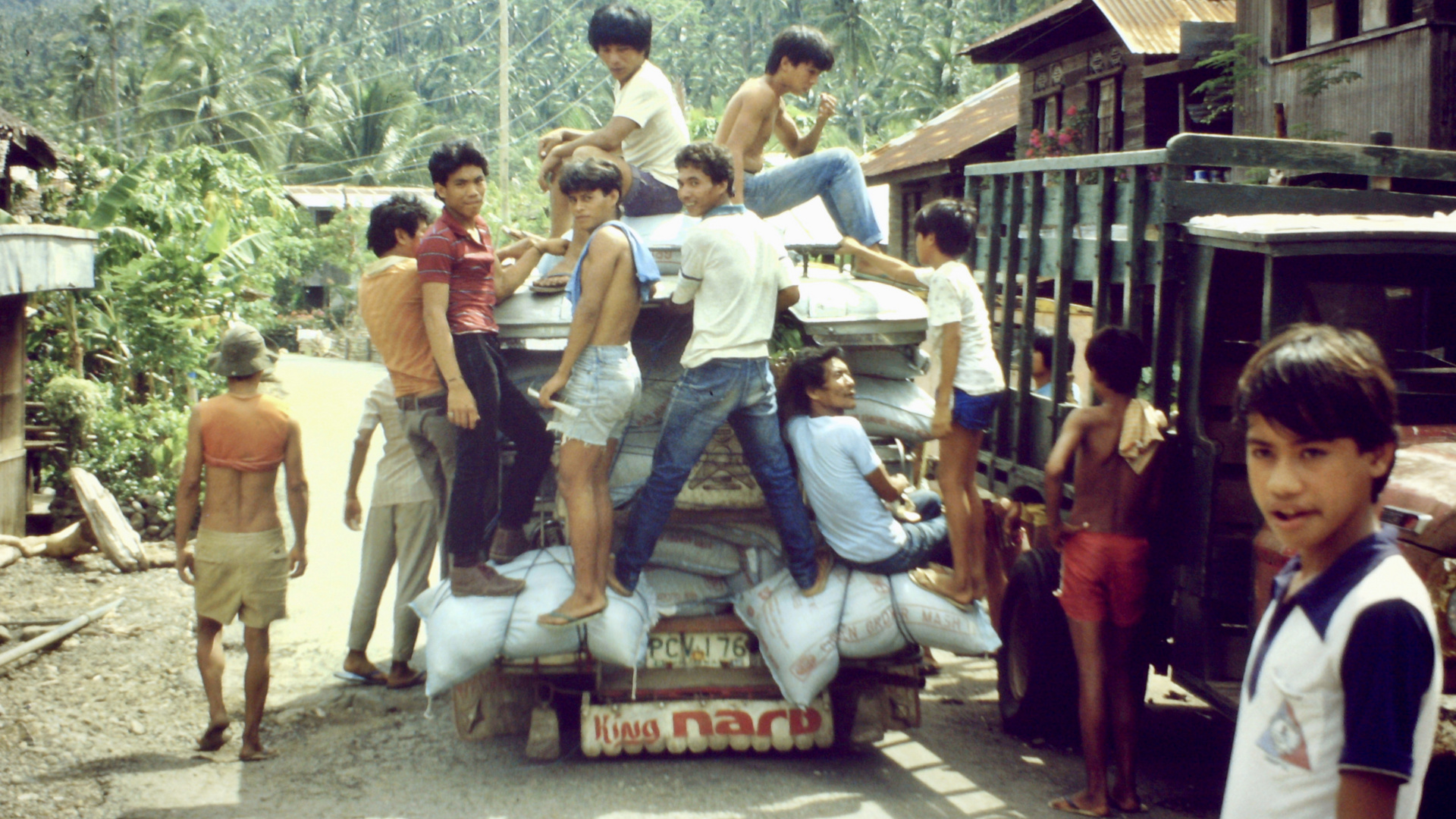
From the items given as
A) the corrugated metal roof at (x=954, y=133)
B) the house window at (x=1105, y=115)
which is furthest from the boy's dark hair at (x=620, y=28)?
the corrugated metal roof at (x=954, y=133)

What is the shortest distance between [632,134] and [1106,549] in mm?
3046

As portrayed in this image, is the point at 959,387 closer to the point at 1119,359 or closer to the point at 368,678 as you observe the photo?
the point at 1119,359

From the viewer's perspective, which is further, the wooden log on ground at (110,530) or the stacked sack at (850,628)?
the wooden log on ground at (110,530)

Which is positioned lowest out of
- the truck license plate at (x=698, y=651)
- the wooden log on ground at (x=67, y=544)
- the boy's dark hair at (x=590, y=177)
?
the wooden log on ground at (x=67, y=544)

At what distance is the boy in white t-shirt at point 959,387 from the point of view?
4.93m

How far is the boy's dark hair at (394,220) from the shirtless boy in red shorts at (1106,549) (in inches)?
124

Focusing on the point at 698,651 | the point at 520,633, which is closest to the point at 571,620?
the point at 520,633

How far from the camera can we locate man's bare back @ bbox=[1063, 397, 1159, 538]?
443 cm

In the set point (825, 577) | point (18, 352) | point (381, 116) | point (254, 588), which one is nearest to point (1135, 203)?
point (825, 577)

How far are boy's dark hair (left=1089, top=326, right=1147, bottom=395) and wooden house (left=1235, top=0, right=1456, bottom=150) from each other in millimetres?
8139

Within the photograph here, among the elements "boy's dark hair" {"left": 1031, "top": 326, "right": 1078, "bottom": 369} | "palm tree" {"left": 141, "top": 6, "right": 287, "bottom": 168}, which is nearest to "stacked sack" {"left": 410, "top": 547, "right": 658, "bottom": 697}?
"boy's dark hair" {"left": 1031, "top": 326, "right": 1078, "bottom": 369}

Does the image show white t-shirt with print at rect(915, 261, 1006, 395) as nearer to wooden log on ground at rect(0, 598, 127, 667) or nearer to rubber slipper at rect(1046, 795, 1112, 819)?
rubber slipper at rect(1046, 795, 1112, 819)

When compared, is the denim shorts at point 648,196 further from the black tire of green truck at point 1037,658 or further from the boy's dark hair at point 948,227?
the black tire of green truck at point 1037,658

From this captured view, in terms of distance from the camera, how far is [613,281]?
480 centimetres
